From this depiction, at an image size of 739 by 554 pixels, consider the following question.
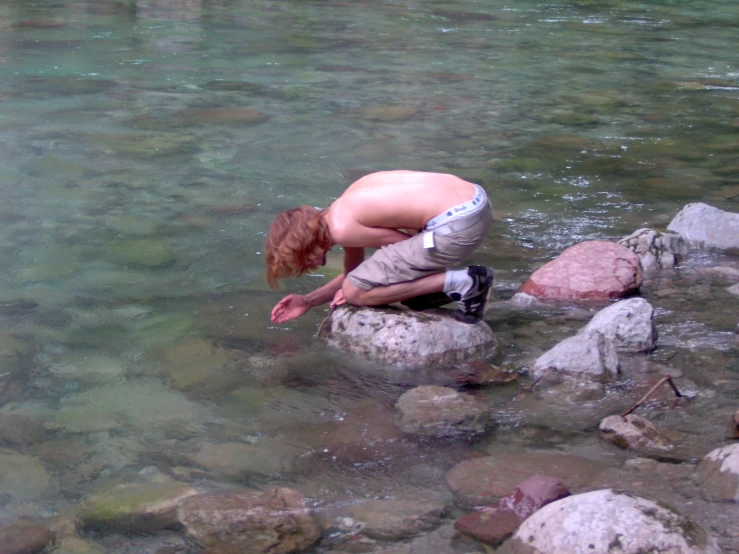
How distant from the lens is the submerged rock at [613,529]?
8.02 feet

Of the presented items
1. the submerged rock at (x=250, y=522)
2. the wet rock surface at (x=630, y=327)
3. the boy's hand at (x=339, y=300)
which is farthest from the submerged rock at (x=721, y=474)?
the boy's hand at (x=339, y=300)

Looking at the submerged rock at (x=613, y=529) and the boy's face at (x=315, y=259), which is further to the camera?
the boy's face at (x=315, y=259)

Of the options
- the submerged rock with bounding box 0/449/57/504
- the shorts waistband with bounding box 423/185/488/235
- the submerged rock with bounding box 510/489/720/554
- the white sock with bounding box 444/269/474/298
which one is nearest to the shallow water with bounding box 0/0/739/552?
the submerged rock with bounding box 0/449/57/504

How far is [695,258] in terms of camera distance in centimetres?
532

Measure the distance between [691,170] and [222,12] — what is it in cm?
1079

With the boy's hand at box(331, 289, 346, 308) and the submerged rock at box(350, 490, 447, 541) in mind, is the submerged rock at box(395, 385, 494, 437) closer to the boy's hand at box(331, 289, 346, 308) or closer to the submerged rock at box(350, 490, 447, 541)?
the submerged rock at box(350, 490, 447, 541)

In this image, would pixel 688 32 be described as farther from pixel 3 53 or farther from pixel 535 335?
pixel 535 335

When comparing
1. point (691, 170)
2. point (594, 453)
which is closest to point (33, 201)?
point (594, 453)

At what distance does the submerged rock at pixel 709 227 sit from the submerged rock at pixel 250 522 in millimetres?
3401

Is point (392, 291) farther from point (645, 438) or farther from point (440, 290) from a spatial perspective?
point (645, 438)

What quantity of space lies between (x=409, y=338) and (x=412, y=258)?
386 millimetres

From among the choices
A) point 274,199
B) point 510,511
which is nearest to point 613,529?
point 510,511

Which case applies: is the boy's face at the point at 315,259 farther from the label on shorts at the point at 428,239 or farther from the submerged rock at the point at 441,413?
the submerged rock at the point at 441,413

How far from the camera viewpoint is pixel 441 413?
3.60 m
